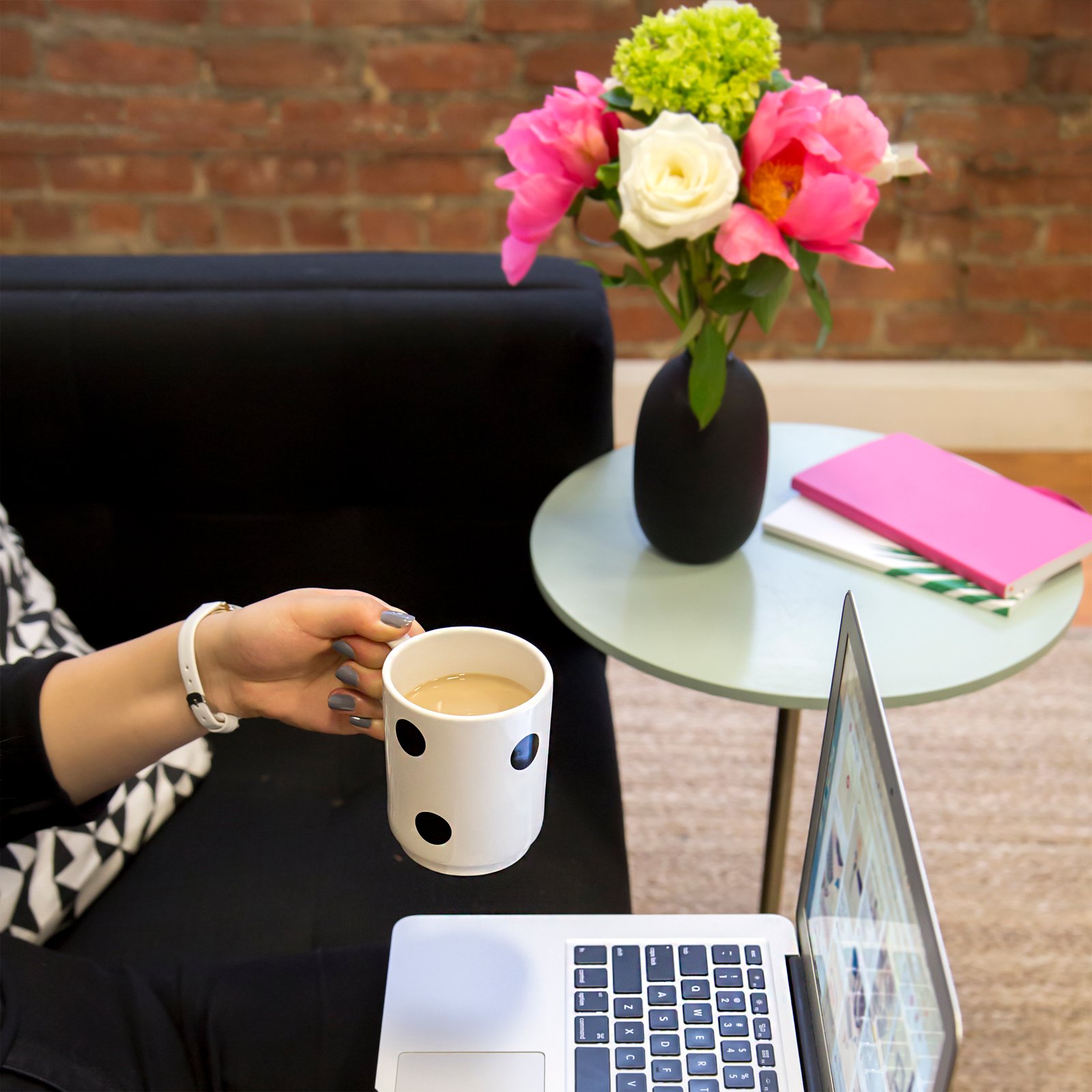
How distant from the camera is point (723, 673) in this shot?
3.19 ft

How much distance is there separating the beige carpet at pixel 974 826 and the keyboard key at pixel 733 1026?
2.01 ft

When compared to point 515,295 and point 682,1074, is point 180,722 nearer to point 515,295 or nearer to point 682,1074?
point 682,1074

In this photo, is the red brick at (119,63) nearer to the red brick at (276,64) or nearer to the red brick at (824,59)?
the red brick at (276,64)

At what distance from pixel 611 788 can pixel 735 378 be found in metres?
0.41

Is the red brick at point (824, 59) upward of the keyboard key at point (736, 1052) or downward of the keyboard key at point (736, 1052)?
upward

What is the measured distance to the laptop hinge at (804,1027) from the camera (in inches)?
25.0

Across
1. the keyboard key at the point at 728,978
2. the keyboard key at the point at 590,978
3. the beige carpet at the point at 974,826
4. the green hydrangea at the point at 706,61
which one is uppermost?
the green hydrangea at the point at 706,61

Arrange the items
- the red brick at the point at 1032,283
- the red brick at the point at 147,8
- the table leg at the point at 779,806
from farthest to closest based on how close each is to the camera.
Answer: the red brick at the point at 1032,283 < the red brick at the point at 147,8 < the table leg at the point at 779,806

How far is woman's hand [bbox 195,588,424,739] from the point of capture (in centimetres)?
69

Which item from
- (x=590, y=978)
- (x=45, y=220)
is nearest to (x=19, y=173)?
(x=45, y=220)

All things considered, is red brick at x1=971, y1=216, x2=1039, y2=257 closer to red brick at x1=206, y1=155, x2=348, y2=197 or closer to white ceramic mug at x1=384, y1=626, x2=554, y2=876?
red brick at x1=206, y1=155, x2=348, y2=197

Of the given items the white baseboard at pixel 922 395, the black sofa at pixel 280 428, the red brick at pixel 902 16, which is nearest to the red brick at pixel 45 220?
the black sofa at pixel 280 428

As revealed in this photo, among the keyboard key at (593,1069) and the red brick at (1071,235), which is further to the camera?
the red brick at (1071,235)

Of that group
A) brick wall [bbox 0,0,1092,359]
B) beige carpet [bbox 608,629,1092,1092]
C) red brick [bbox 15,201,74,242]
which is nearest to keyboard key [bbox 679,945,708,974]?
beige carpet [bbox 608,629,1092,1092]
